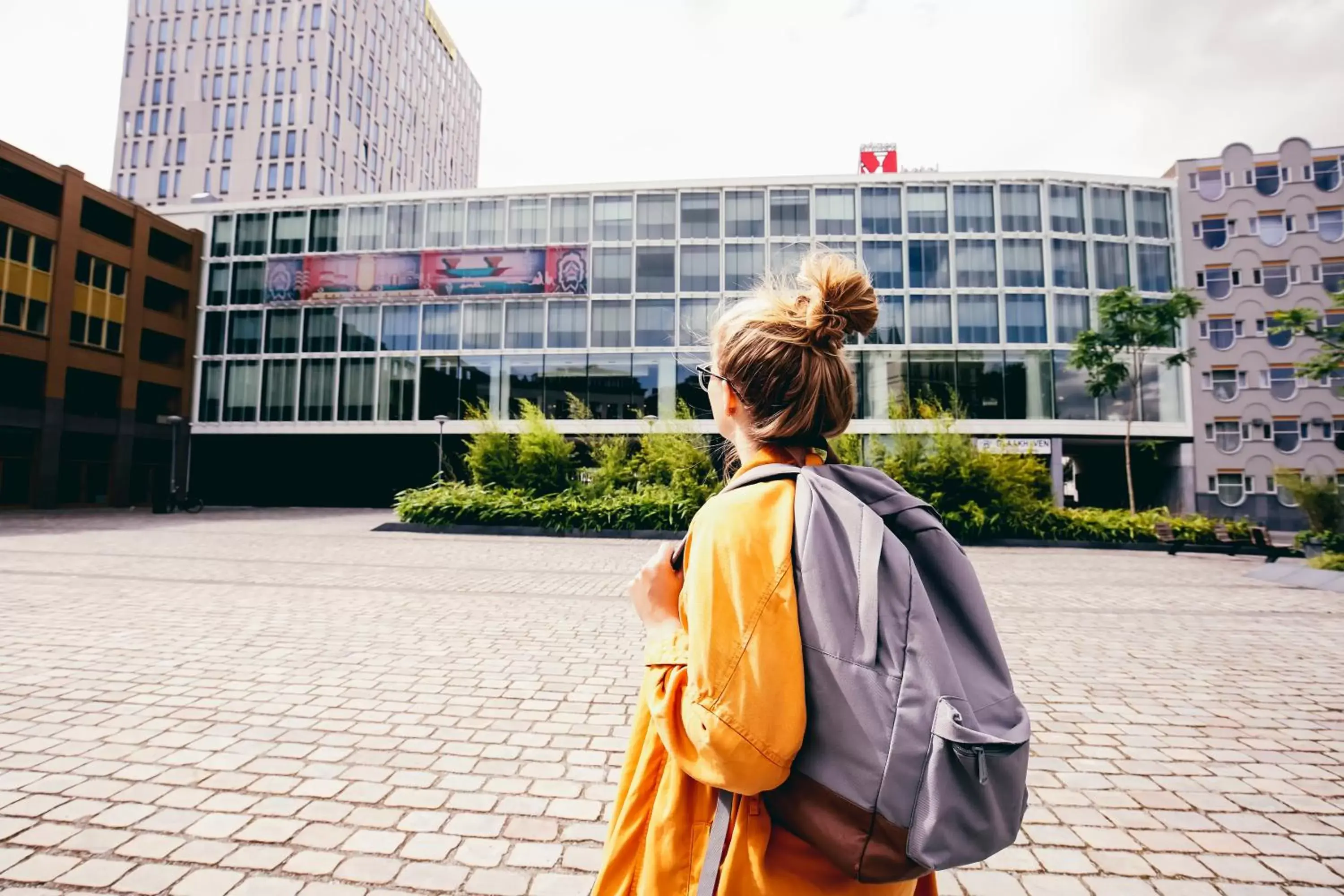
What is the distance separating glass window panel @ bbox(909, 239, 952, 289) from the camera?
1409 inches

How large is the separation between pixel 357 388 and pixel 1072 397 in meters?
38.3

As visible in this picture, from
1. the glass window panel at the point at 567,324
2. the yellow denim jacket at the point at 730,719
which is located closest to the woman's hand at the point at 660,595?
the yellow denim jacket at the point at 730,719

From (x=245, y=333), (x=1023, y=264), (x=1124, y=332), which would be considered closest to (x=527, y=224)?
(x=245, y=333)

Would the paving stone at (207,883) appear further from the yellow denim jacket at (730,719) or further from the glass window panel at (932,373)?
the glass window panel at (932,373)

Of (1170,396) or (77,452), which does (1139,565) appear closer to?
(1170,396)

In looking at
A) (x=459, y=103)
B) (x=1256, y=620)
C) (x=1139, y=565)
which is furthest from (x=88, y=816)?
(x=459, y=103)

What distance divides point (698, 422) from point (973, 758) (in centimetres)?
2412

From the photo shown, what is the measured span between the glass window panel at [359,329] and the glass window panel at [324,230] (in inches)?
156

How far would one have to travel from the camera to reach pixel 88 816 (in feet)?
9.50

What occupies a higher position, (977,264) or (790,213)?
(790,213)

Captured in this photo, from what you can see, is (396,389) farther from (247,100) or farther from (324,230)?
(247,100)

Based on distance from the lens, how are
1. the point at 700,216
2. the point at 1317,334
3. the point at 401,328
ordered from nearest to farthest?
the point at 1317,334, the point at 700,216, the point at 401,328

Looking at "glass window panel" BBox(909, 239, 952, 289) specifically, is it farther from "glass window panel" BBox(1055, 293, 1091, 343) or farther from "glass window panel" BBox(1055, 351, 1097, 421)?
"glass window panel" BBox(1055, 351, 1097, 421)

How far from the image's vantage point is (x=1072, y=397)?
3372 centimetres
